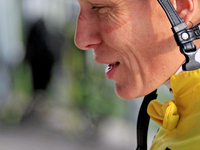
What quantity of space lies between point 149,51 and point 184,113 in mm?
200

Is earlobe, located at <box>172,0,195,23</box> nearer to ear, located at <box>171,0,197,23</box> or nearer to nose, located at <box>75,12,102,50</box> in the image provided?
ear, located at <box>171,0,197,23</box>

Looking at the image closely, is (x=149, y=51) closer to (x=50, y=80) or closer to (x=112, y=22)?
(x=112, y=22)

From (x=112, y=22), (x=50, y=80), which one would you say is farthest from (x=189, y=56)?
(x=50, y=80)

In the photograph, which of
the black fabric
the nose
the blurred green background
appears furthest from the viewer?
the blurred green background

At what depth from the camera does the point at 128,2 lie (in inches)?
24.5

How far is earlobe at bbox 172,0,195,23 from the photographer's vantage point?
584mm

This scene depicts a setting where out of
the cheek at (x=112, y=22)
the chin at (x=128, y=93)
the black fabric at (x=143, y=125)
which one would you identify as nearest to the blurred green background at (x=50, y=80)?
the black fabric at (x=143, y=125)

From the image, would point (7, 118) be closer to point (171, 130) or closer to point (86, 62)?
point (86, 62)

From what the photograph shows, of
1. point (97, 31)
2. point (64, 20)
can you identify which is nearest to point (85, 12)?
point (97, 31)

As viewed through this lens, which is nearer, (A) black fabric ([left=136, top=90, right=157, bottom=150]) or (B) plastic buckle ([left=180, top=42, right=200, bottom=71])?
(B) plastic buckle ([left=180, top=42, right=200, bottom=71])

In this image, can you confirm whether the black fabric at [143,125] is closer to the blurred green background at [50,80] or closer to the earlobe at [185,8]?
the earlobe at [185,8]

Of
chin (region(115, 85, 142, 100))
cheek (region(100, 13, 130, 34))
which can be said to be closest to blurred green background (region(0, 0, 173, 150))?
chin (region(115, 85, 142, 100))

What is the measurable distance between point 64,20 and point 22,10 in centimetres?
70

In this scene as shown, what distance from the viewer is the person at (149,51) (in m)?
0.60
